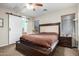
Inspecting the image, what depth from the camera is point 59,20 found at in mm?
2014

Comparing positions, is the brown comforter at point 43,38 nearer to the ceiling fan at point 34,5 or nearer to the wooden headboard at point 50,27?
the wooden headboard at point 50,27

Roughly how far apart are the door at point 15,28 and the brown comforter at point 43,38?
112 millimetres

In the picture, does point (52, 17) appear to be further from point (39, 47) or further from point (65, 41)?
Answer: point (39, 47)

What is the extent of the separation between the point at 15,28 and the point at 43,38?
57 centimetres

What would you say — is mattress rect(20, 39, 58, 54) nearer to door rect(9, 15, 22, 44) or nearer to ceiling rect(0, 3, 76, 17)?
door rect(9, 15, 22, 44)

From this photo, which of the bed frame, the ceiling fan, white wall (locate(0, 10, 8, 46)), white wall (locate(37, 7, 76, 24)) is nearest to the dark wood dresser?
the bed frame

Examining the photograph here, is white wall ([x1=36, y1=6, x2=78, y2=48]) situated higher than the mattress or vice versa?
white wall ([x1=36, y1=6, x2=78, y2=48])

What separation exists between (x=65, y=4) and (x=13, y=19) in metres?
1.00

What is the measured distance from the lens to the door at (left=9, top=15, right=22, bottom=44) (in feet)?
6.48

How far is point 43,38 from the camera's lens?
6.16 feet

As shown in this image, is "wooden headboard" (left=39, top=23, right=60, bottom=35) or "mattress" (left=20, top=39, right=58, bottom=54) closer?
"mattress" (left=20, top=39, right=58, bottom=54)

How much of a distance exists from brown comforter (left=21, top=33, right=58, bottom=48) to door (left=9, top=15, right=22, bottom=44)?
0.11 m

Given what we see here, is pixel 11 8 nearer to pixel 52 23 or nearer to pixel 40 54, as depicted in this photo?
pixel 52 23

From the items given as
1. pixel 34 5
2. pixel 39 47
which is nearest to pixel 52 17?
pixel 34 5
